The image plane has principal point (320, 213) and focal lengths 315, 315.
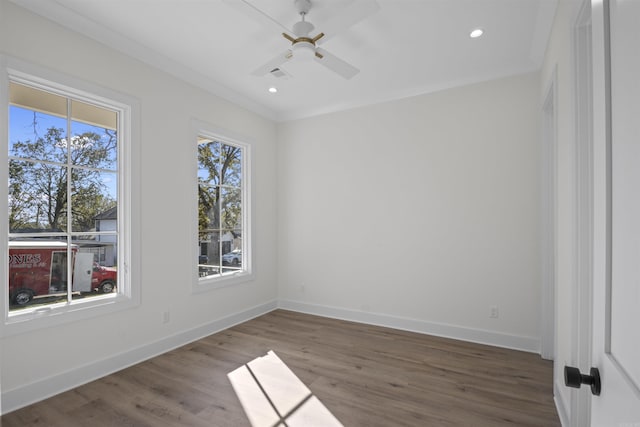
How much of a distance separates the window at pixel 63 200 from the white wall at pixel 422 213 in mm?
2315

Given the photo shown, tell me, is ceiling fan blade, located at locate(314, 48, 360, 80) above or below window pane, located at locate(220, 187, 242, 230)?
above

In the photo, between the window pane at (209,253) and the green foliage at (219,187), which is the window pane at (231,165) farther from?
the window pane at (209,253)

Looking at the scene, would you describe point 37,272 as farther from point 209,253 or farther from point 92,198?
point 209,253

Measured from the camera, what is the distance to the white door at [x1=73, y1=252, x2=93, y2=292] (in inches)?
101

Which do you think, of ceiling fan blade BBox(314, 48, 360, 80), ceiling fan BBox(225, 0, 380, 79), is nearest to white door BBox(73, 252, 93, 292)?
ceiling fan BBox(225, 0, 380, 79)

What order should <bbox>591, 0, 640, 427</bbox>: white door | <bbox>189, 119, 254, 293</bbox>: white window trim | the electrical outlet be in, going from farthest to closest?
<bbox>189, 119, 254, 293</bbox>: white window trim → the electrical outlet → <bbox>591, 0, 640, 427</bbox>: white door

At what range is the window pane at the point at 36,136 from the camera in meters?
2.27

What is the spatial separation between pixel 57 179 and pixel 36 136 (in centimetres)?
34

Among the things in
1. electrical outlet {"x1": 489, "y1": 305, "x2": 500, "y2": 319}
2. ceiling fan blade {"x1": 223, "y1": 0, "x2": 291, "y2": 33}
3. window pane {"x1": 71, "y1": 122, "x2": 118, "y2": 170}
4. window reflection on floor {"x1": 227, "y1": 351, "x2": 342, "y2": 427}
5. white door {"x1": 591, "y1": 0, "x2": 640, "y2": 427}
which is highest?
ceiling fan blade {"x1": 223, "y1": 0, "x2": 291, "y2": 33}

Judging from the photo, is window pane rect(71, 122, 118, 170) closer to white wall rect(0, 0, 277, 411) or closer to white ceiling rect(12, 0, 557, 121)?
white wall rect(0, 0, 277, 411)

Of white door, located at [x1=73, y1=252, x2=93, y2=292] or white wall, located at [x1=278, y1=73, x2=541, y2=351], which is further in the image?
white wall, located at [x1=278, y1=73, x2=541, y2=351]

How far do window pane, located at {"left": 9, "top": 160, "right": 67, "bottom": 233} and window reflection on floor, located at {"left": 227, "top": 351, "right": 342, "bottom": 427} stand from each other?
1883mm

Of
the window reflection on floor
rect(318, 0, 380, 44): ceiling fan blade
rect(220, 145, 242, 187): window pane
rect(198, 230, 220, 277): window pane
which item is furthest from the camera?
rect(220, 145, 242, 187): window pane

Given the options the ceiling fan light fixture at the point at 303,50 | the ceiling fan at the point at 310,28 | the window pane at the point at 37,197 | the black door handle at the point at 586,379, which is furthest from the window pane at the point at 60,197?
the black door handle at the point at 586,379
